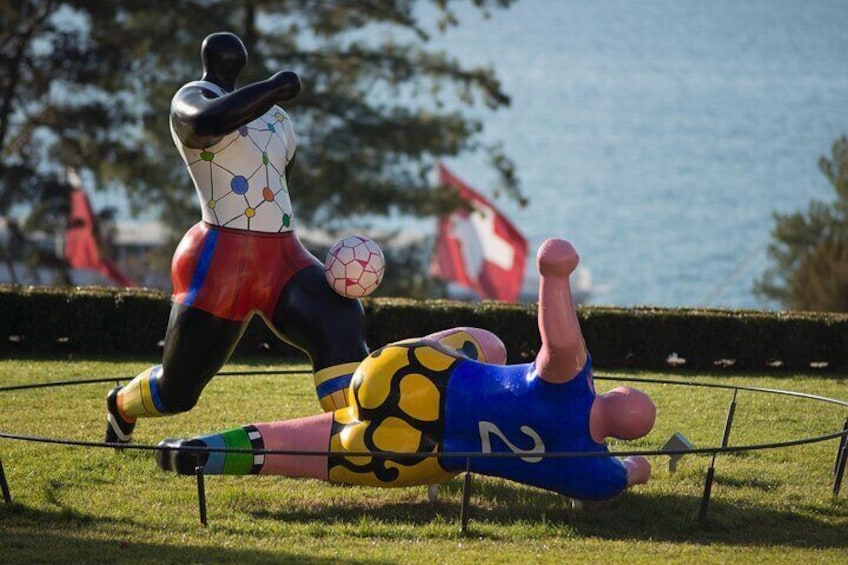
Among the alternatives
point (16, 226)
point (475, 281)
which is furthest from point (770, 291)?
point (16, 226)

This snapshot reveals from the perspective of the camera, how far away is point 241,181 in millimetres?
10164

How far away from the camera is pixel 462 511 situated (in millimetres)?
9258

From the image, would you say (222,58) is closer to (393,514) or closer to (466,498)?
(393,514)

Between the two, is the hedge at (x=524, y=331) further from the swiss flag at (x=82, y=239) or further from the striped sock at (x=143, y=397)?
the swiss flag at (x=82, y=239)

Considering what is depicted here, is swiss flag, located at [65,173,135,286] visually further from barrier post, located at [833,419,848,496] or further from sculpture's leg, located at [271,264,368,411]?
barrier post, located at [833,419,848,496]

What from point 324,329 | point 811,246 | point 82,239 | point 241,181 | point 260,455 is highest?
point 241,181

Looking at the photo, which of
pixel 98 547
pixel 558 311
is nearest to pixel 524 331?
pixel 558 311

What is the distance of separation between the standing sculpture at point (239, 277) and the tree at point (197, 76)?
1741 cm

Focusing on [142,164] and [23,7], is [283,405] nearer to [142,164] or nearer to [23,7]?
[142,164]

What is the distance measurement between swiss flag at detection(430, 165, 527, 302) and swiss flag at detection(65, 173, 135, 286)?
26.9 feet

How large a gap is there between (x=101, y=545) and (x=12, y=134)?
2297 centimetres

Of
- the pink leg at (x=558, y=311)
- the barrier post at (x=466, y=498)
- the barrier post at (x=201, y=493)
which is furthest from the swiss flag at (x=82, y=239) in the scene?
the pink leg at (x=558, y=311)

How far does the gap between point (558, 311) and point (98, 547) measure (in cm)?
317

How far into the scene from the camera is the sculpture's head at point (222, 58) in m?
10.5
